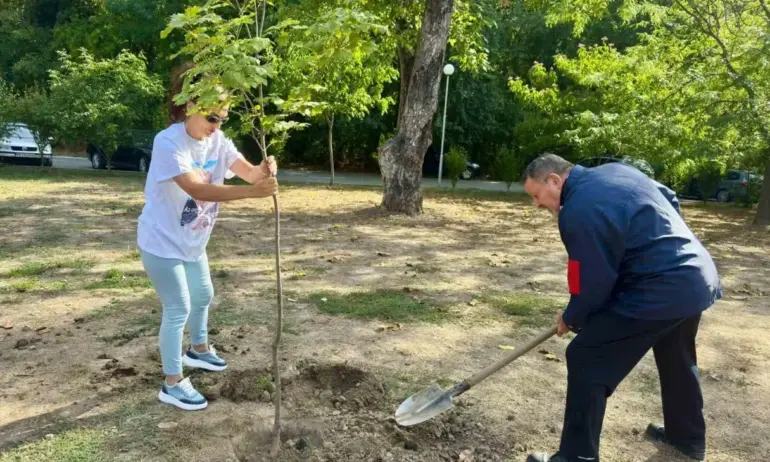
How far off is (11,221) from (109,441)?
807 centimetres

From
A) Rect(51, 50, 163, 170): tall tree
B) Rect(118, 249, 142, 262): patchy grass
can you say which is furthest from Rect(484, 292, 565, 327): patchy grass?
Rect(51, 50, 163, 170): tall tree

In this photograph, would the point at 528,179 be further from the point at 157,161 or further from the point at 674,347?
the point at 157,161

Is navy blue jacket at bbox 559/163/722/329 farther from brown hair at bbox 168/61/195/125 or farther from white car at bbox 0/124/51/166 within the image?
white car at bbox 0/124/51/166

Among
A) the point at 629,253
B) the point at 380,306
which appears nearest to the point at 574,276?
the point at 629,253

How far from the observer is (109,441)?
3129 mm

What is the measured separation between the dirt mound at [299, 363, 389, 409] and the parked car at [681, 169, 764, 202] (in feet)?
54.7

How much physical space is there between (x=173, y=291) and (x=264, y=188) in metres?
0.82

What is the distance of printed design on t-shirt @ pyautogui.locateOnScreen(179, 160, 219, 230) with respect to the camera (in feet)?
10.7

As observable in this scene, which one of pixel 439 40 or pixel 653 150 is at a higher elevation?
pixel 439 40

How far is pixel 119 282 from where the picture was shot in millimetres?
6180

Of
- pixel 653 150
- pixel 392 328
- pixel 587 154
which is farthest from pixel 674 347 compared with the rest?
pixel 587 154

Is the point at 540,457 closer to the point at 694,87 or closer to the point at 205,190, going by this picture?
the point at 205,190

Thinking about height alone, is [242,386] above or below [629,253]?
below

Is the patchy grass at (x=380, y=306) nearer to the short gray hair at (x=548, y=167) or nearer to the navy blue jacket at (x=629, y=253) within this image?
the short gray hair at (x=548, y=167)
